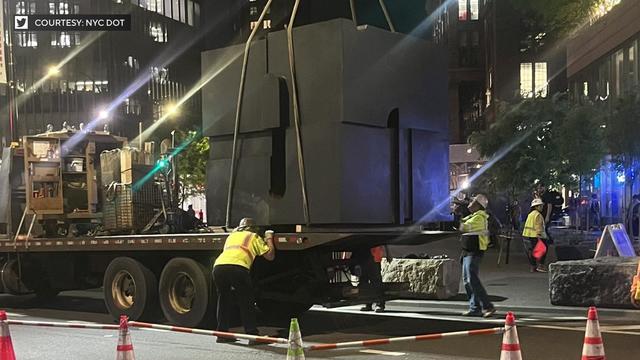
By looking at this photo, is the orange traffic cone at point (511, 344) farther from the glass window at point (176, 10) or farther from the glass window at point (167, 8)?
the glass window at point (176, 10)

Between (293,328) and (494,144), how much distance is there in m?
26.0

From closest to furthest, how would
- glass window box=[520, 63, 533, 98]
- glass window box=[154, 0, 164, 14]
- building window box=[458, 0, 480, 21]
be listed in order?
1. glass window box=[520, 63, 533, 98]
2. building window box=[458, 0, 480, 21]
3. glass window box=[154, 0, 164, 14]

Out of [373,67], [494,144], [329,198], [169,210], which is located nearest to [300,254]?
[329,198]

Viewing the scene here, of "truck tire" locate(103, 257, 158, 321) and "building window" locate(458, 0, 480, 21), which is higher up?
"building window" locate(458, 0, 480, 21)

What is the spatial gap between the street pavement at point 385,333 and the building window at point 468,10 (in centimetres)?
6035

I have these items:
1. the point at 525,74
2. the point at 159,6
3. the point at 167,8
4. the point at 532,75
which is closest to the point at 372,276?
the point at 532,75

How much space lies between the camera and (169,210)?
12008 millimetres

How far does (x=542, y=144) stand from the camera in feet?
90.6

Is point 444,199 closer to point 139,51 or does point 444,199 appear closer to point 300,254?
point 300,254

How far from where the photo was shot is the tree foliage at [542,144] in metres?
25.2

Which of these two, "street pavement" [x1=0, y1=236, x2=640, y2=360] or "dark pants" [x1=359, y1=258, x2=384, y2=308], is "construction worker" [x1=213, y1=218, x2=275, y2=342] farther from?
"dark pants" [x1=359, y1=258, x2=384, y2=308]

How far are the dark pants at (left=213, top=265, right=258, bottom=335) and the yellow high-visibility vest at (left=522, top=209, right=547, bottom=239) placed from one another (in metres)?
9.30

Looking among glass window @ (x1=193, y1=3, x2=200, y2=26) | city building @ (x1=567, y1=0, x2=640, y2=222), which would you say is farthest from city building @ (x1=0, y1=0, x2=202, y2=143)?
city building @ (x1=567, y1=0, x2=640, y2=222)

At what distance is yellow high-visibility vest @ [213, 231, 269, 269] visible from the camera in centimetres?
869
